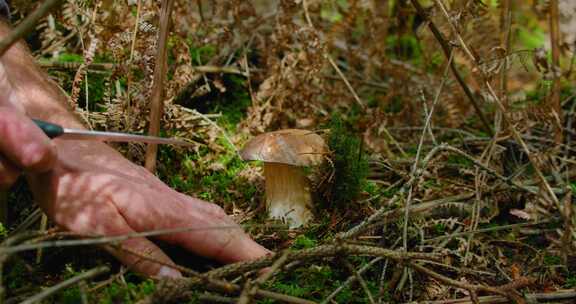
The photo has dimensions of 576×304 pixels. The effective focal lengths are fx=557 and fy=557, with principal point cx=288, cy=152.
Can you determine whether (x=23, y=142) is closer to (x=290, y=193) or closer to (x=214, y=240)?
(x=214, y=240)

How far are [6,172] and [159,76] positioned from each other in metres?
1.00

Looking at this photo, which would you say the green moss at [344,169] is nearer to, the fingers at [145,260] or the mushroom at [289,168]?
the mushroom at [289,168]

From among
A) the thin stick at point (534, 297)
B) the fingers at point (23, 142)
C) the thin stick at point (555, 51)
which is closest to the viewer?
the fingers at point (23, 142)

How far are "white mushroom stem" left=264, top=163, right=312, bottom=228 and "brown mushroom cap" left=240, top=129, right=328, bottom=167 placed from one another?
146mm

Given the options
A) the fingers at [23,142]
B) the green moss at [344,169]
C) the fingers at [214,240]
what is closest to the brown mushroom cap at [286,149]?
the green moss at [344,169]

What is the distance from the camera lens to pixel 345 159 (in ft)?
9.39

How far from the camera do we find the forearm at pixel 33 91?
2398 millimetres

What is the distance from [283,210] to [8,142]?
144cm

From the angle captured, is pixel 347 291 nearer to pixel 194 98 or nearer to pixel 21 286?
pixel 21 286

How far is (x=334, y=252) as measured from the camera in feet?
6.61

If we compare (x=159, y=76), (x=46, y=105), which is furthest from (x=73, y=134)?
(x=159, y=76)

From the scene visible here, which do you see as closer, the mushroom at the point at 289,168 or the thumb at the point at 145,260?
the thumb at the point at 145,260

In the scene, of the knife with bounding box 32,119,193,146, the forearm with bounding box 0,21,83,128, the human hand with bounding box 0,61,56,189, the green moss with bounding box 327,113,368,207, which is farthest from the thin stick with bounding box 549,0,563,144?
the human hand with bounding box 0,61,56,189

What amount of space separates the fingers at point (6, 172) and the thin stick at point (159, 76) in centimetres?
89
